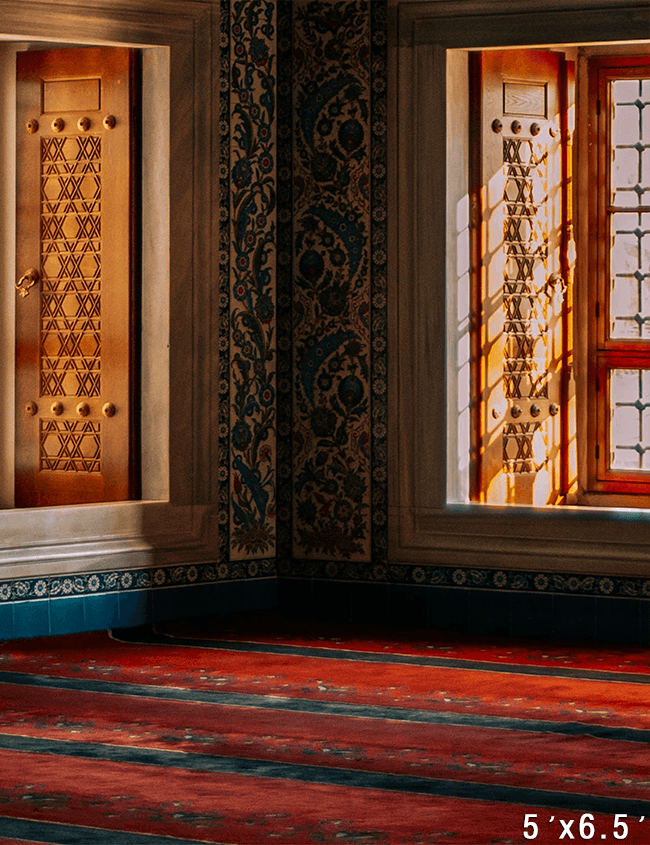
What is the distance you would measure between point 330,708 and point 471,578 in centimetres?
165

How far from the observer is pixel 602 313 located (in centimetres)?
672

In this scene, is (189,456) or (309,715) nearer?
(309,715)

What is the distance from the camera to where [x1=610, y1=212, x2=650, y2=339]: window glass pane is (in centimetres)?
667

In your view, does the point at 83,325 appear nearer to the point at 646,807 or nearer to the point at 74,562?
the point at 74,562

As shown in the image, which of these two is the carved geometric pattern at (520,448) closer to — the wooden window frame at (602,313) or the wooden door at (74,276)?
the wooden window frame at (602,313)

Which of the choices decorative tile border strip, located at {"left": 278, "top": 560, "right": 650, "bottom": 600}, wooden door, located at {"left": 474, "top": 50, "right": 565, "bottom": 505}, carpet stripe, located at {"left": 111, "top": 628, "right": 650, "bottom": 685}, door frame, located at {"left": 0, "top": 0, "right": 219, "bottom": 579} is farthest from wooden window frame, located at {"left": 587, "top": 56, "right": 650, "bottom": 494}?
door frame, located at {"left": 0, "top": 0, "right": 219, "bottom": 579}

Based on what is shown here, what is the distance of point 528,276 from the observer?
6.76m

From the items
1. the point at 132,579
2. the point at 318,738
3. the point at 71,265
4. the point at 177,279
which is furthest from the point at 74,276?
the point at 318,738

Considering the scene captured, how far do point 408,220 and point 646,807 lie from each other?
11.2 ft

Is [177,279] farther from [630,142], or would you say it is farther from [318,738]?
[318,738]

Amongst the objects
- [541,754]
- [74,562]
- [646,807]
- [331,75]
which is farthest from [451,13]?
[646,807]

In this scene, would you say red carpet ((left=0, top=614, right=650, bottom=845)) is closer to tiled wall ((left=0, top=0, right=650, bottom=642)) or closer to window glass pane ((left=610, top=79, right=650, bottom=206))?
tiled wall ((left=0, top=0, right=650, bottom=642))

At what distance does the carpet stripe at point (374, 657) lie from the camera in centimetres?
555

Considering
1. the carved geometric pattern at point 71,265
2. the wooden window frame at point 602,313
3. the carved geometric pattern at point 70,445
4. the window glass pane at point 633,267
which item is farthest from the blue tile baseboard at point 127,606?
the window glass pane at point 633,267
